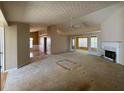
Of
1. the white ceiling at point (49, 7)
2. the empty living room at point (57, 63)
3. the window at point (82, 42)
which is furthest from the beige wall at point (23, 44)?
the window at point (82, 42)

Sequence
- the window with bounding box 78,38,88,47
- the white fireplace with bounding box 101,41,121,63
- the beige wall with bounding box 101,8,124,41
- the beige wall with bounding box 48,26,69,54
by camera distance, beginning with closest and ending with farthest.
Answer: the beige wall with bounding box 101,8,124,41, the white fireplace with bounding box 101,41,121,63, the beige wall with bounding box 48,26,69,54, the window with bounding box 78,38,88,47

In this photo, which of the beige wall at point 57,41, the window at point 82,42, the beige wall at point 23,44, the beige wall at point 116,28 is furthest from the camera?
the window at point 82,42

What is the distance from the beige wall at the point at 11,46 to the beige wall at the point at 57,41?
4906 millimetres

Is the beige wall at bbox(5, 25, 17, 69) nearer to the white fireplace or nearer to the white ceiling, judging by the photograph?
the white ceiling

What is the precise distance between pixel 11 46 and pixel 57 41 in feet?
19.3

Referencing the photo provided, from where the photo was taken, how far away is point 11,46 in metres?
5.21

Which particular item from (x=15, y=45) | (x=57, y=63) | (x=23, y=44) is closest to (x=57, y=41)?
(x=57, y=63)

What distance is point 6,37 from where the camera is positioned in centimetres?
502

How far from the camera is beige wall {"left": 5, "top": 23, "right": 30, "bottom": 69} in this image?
511cm

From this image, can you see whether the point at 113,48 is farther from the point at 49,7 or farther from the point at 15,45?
the point at 15,45

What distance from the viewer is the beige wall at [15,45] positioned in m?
5.11

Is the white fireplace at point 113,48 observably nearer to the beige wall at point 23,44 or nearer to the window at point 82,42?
the beige wall at point 23,44

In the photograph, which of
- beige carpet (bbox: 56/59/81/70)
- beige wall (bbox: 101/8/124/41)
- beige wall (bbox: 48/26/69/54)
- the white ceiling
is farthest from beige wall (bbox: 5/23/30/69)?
beige wall (bbox: 101/8/124/41)

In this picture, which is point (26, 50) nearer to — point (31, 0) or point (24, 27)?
point (24, 27)
